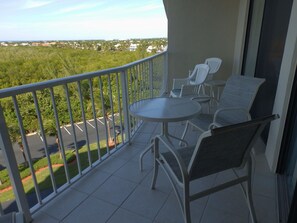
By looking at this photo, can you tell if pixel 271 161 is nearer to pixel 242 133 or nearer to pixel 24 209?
pixel 242 133

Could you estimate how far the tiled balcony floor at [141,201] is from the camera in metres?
1.62

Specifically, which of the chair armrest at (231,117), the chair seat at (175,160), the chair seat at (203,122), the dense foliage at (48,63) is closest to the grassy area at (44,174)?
the dense foliage at (48,63)

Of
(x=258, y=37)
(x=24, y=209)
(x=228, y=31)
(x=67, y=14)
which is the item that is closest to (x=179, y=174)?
(x=24, y=209)

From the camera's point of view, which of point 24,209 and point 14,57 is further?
point 14,57

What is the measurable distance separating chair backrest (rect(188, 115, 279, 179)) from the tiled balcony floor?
51 centimetres

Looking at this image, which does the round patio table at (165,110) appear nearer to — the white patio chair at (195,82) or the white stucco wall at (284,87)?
Answer: the white stucco wall at (284,87)

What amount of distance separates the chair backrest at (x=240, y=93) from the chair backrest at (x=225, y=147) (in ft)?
2.95

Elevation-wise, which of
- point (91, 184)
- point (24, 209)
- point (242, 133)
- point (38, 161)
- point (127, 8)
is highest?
→ point (127, 8)

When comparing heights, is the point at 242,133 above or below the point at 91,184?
above

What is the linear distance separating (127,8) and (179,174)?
1861 centimetres

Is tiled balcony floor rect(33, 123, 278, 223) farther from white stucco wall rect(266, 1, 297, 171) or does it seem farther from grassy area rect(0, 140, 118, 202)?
grassy area rect(0, 140, 118, 202)

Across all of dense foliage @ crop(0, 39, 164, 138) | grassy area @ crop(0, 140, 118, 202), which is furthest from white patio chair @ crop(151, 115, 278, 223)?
dense foliage @ crop(0, 39, 164, 138)

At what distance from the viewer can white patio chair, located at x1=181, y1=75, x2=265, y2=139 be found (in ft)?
7.10

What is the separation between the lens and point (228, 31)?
15.3 ft
